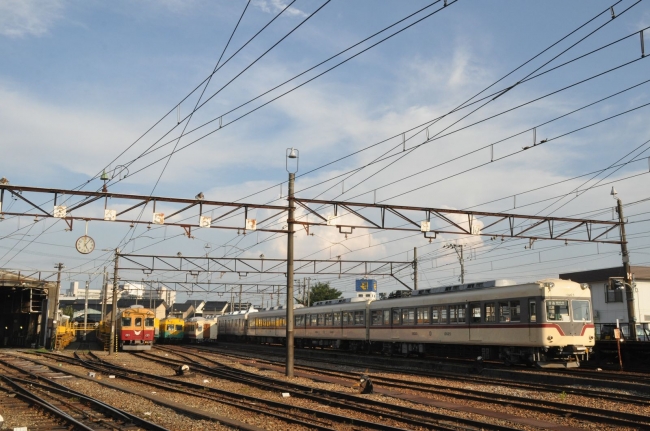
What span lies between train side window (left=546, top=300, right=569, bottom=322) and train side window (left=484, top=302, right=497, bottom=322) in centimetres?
224

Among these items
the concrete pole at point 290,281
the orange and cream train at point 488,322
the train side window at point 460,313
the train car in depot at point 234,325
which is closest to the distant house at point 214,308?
the train car in depot at point 234,325

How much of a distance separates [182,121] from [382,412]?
31.2 ft

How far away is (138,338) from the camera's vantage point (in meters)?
43.9

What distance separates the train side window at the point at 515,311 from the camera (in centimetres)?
2255

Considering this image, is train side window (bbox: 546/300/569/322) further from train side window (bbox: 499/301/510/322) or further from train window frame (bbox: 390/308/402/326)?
train window frame (bbox: 390/308/402/326)

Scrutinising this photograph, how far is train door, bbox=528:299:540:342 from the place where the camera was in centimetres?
2178

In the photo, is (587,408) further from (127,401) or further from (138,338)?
(138,338)

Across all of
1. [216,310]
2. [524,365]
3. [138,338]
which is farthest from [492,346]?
[216,310]

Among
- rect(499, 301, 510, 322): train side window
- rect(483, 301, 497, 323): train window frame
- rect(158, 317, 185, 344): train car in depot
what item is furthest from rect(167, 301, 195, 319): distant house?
rect(499, 301, 510, 322): train side window

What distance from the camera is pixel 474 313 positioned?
24688 mm

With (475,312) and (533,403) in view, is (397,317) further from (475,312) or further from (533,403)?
(533,403)

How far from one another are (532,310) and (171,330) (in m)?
47.8

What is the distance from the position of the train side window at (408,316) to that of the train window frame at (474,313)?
4.74 metres

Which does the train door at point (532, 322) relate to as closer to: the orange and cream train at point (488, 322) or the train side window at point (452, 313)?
the orange and cream train at point (488, 322)
